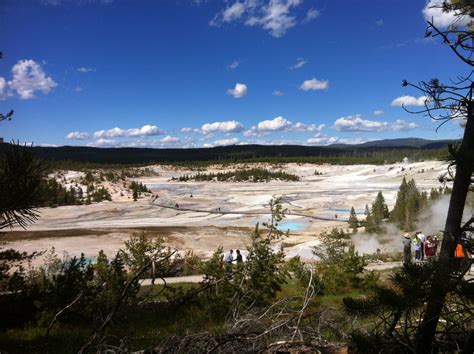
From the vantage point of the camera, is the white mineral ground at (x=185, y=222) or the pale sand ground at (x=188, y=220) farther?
the pale sand ground at (x=188, y=220)

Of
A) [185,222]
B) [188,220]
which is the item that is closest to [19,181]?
[185,222]

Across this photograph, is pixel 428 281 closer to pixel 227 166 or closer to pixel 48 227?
pixel 48 227

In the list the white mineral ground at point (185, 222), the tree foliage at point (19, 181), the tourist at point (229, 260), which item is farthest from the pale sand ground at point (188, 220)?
the tree foliage at point (19, 181)

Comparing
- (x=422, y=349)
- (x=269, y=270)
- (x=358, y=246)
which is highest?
(x=422, y=349)

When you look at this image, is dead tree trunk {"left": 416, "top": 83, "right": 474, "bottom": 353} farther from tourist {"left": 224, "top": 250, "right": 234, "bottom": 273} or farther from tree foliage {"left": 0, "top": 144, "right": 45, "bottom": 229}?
tourist {"left": 224, "top": 250, "right": 234, "bottom": 273}

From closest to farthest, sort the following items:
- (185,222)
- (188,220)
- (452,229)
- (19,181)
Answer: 1. (452,229)
2. (19,181)
3. (185,222)
4. (188,220)

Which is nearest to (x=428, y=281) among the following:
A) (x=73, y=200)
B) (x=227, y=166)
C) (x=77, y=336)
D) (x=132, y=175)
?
(x=77, y=336)

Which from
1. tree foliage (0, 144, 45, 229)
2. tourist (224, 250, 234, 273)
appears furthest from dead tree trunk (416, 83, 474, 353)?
tourist (224, 250, 234, 273)

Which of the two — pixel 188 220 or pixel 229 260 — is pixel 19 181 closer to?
pixel 229 260

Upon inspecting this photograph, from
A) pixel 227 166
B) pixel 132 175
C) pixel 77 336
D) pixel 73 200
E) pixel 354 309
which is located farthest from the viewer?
pixel 227 166

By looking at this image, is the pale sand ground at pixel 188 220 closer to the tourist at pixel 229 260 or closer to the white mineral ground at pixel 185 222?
the white mineral ground at pixel 185 222

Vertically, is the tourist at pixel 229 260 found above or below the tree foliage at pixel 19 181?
below

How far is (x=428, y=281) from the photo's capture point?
2.60 metres

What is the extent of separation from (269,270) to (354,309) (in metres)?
5.60
